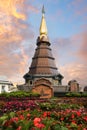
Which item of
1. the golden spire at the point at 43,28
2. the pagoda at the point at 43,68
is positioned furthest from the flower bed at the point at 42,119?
the golden spire at the point at 43,28

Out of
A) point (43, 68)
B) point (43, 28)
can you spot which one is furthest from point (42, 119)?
point (43, 28)

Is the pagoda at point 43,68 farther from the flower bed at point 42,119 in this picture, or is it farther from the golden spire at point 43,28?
the flower bed at point 42,119

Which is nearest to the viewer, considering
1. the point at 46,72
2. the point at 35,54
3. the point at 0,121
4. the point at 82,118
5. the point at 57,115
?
the point at 0,121

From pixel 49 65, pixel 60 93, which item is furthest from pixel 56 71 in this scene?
pixel 60 93

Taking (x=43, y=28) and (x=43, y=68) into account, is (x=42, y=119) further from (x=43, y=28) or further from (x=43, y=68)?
(x=43, y=28)

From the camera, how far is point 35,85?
63781mm

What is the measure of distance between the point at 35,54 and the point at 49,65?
664 cm

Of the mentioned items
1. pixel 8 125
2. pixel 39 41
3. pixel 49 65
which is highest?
pixel 39 41

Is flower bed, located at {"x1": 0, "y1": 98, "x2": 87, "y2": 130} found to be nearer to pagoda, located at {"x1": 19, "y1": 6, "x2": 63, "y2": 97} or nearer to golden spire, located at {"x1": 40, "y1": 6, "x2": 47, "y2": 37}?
pagoda, located at {"x1": 19, "y1": 6, "x2": 63, "y2": 97}

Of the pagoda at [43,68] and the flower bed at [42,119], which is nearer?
the flower bed at [42,119]

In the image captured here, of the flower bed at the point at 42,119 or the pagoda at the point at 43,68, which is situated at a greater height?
the pagoda at the point at 43,68

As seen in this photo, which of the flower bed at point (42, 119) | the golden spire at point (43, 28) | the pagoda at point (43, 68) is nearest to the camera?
the flower bed at point (42, 119)

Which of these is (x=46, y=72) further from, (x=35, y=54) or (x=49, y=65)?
(x=35, y=54)

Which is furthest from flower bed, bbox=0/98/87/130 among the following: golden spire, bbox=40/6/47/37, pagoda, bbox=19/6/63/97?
golden spire, bbox=40/6/47/37
